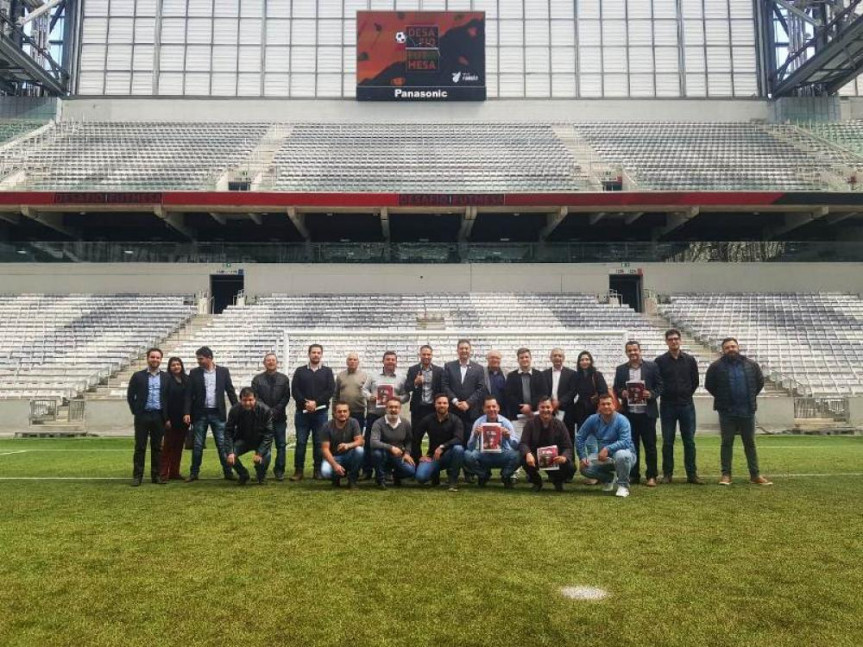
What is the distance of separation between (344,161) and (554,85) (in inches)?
532

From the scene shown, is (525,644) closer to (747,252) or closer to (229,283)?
(229,283)

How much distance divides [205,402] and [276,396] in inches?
37.9

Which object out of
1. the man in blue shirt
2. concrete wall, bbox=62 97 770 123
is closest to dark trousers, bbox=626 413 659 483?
the man in blue shirt

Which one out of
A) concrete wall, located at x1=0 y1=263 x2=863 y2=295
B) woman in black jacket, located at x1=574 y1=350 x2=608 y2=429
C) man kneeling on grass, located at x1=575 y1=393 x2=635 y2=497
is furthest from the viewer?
concrete wall, located at x1=0 y1=263 x2=863 y2=295

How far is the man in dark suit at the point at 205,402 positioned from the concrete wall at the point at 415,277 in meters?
15.3

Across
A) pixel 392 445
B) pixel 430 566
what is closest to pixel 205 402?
pixel 392 445

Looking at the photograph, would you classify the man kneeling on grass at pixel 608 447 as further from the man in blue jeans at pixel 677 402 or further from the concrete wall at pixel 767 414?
the concrete wall at pixel 767 414

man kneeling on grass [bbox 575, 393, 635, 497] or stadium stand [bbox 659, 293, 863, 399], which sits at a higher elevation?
stadium stand [bbox 659, 293, 863, 399]

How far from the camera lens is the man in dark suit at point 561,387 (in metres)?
7.70

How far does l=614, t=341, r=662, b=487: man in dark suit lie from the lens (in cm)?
734

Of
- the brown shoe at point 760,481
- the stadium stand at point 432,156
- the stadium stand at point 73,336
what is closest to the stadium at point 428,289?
the stadium stand at point 73,336

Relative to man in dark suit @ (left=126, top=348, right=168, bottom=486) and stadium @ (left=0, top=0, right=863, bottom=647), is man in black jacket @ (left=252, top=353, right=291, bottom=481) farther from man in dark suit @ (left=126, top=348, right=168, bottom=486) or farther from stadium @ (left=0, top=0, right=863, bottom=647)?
man in dark suit @ (left=126, top=348, right=168, bottom=486)

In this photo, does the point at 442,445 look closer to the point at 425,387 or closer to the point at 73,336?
the point at 425,387

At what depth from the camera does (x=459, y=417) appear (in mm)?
7656
